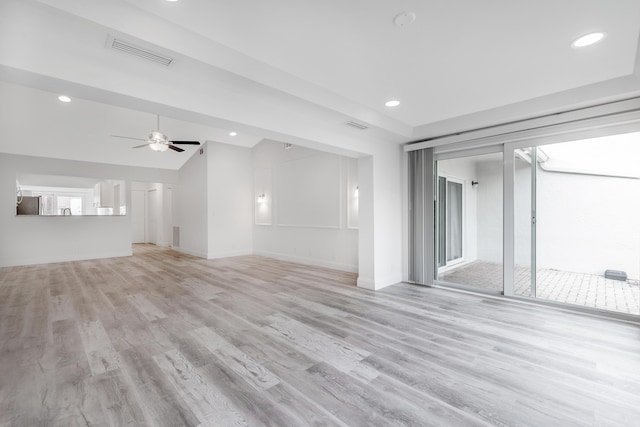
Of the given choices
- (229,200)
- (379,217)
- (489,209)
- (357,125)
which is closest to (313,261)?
(379,217)

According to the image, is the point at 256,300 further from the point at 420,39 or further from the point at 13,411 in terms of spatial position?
the point at 420,39

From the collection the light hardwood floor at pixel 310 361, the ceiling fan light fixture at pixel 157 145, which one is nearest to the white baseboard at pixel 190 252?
the ceiling fan light fixture at pixel 157 145

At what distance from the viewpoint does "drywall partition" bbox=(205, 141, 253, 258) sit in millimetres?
8180

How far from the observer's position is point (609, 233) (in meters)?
3.77

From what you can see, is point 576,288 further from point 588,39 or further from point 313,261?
point 313,261

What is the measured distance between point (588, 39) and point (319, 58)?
7.61 ft

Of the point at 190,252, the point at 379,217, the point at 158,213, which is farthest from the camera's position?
the point at 158,213

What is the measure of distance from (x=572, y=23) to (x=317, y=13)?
2.00 meters

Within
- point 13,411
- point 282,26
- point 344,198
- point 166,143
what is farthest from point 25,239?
point 282,26

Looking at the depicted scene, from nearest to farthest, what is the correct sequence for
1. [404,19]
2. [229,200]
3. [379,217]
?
1. [404,19]
2. [379,217]
3. [229,200]

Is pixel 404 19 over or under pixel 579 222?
over

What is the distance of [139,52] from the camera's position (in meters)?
2.18

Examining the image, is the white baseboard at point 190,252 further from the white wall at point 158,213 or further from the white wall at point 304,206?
the white wall at point 304,206

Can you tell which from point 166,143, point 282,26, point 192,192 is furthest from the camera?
point 192,192
